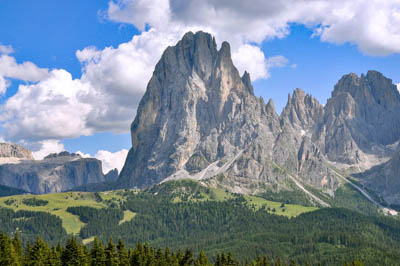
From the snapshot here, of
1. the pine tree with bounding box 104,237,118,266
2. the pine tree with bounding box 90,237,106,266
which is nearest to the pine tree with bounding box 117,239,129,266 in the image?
the pine tree with bounding box 104,237,118,266

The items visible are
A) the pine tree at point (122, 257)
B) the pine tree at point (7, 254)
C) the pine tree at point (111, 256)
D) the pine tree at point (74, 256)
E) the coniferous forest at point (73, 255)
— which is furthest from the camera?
the pine tree at point (122, 257)

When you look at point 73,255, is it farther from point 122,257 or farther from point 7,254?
point 7,254

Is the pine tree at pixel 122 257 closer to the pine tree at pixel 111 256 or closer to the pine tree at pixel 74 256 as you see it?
the pine tree at pixel 111 256

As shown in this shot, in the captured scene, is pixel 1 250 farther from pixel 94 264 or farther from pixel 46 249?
pixel 94 264

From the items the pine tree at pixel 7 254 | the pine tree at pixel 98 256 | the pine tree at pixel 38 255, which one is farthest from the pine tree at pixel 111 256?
the pine tree at pixel 7 254

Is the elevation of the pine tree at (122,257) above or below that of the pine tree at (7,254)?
below

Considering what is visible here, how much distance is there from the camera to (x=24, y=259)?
122438 mm

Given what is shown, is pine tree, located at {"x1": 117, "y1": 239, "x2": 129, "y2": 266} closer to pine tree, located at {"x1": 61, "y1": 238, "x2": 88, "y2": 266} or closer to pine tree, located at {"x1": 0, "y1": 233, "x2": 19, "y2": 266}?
pine tree, located at {"x1": 61, "y1": 238, "x2": 88, "y2": 266}

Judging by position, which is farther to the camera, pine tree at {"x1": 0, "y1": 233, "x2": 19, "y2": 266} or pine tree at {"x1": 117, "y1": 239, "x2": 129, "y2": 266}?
pine tree at {"x1": 117, "y1": 239, "x2": 129, "y2": 266}

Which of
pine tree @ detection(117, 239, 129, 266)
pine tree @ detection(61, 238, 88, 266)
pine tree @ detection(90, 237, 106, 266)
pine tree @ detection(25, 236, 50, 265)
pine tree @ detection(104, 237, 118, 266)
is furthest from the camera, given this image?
pine tree @ detection(117, 239, 129, 266)

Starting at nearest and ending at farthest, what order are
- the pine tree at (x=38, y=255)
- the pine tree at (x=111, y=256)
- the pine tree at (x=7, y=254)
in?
the pine tree at (x=7, y=254)
the pine tree at (x=38, y=255)
the pine tree at (x=111, y=256)

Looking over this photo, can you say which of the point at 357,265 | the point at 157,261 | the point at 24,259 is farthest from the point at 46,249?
the point at 357,265

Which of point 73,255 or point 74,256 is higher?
point 73,255

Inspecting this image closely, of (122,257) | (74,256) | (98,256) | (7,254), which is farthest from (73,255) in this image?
(7,254)
